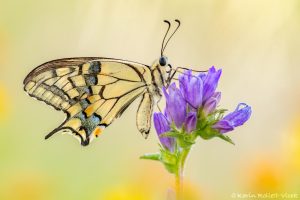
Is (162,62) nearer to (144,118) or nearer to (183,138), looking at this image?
(144,118)

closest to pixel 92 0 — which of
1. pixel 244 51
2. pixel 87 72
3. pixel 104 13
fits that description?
pixel 104 13

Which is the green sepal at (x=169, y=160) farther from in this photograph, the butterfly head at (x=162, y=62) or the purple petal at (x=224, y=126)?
the butterfly head at (x=162, y=62)

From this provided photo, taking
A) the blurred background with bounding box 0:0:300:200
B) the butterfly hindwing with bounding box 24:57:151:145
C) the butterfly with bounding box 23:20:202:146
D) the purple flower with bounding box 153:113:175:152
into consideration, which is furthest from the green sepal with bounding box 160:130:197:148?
the blurred background with bounding box 0:0:300:200

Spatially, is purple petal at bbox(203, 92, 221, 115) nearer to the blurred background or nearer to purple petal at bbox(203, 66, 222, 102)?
purple petal at bbox(203, 66, 222, 102)

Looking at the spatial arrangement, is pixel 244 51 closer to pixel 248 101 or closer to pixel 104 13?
pixel 248 101

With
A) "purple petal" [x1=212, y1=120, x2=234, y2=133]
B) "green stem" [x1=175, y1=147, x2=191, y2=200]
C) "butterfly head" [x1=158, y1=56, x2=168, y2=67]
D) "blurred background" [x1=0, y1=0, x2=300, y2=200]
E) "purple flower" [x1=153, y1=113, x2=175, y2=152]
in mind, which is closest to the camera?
"green stem" [x1=175, y1=147, x2=191, y2=200]

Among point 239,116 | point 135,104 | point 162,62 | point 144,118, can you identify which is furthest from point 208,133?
point 135,104

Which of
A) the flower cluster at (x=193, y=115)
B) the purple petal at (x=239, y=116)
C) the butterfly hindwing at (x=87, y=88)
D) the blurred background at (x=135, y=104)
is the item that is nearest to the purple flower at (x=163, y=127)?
the flower cluster at (x=193, y=115)
